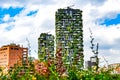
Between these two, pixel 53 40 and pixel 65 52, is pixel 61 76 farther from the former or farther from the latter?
pixel 53 40

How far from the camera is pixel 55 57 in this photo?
763 cm

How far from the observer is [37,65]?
803cm

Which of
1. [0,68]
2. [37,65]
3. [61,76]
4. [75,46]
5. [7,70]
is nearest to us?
[61,76]

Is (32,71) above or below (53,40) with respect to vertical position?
below

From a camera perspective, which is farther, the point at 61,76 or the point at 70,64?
the point at 70,64

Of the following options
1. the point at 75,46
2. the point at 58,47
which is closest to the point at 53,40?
the point at 75,46

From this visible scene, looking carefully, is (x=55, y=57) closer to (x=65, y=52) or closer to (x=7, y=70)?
(x=65, y=52)

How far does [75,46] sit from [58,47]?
3.18 feet

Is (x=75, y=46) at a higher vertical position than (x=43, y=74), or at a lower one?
higher

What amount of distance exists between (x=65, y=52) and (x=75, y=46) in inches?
15.6

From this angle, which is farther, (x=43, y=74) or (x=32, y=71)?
(x=32, y=71)

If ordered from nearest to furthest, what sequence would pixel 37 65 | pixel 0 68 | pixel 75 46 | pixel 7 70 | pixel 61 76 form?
1. pixel 61 76
2. pixel 37 65
3. pixel 75 46
4. pixel 0 68
5. pixel 7 70

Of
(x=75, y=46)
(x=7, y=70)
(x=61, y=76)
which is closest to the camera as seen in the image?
(x=61, y=76)

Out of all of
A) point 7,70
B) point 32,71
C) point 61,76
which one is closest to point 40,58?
point 32,71
